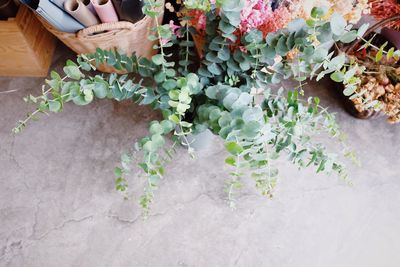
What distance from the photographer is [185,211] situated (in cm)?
121

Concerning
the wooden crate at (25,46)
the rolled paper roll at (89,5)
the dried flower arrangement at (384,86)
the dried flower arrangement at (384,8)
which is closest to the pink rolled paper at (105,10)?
the rolled paper roll at (89,5)

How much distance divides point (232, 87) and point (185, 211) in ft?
1.75

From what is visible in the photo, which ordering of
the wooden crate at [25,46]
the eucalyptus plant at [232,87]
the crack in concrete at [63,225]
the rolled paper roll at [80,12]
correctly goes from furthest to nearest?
1. the wooden crate at [25,46]
2. the crack in concrete at [63,225]
3. the rolled paper roll at [80,12]
4. the eucalyptus plant at [232,87]

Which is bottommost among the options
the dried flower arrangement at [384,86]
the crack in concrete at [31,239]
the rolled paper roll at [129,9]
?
the crack in concrete at [31,239]

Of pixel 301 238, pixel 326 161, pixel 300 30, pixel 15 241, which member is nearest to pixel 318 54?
pixel 300 30

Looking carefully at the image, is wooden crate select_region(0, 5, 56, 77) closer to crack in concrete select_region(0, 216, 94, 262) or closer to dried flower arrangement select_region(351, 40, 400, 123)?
crack in concrete select_region(0, 216, 94, 262)

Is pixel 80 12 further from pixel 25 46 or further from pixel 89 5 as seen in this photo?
pixel 25 46

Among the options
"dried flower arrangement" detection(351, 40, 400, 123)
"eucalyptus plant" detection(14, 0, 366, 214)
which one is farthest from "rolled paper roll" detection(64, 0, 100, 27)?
"dried flower arrangement" detection(351, 40, 400, 123)

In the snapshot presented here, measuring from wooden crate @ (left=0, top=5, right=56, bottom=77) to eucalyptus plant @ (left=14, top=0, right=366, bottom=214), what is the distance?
0.58 m

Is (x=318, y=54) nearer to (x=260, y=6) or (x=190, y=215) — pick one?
(x=260, y=6)

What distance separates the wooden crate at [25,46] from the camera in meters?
1.29

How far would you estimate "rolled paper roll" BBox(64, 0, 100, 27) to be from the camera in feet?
3.52

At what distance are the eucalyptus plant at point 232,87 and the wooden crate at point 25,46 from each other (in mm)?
577

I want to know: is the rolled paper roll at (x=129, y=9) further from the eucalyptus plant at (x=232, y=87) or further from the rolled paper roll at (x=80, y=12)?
the eucalyptus plant at (x=232, y=87)
